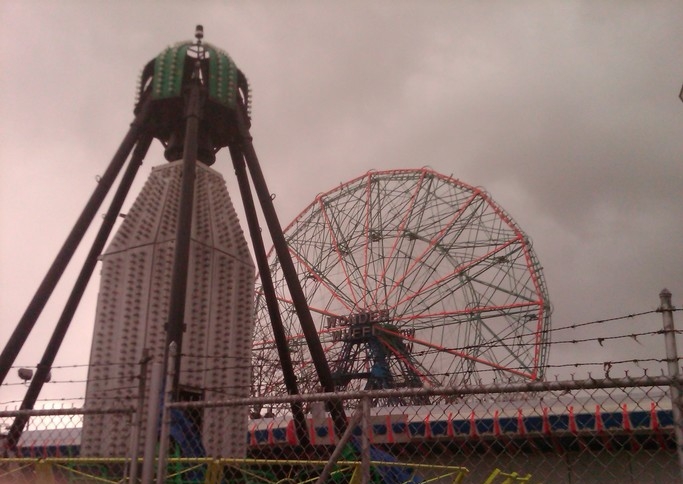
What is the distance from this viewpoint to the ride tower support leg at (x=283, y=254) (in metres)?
14.5

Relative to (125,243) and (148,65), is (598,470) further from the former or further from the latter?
(148,65)

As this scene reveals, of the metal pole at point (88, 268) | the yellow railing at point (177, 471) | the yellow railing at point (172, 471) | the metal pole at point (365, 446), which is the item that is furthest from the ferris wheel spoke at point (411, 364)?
the metal pole at point (365, 446)

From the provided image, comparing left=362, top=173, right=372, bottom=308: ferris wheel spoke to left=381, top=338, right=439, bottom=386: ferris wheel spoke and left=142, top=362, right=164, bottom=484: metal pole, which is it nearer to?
left=381, top=338, right=439, bottom=386: ferris wheel spoke

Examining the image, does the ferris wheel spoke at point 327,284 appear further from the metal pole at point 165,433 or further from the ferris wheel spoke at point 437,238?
the metal pole at point 165,433

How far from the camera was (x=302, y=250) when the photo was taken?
33094mm

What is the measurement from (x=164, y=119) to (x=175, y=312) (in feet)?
18.1

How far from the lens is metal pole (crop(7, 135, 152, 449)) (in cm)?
1516

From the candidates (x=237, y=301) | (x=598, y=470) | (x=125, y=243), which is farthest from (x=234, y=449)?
(x=598, y=470)

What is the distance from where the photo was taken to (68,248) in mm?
14227

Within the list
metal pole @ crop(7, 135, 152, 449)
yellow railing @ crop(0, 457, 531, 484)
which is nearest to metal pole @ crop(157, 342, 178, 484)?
yellow railing @ crop(0, 457, 531, 484)

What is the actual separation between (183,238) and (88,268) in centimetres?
461

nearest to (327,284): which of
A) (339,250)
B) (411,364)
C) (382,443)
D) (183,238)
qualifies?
(339,250)

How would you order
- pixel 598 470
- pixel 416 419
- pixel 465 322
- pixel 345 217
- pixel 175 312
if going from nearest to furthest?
1. pixel 175 312
2. pixel 598 470
3. pixel 416 419
4. pixel 465 322
5. pixel 345 217

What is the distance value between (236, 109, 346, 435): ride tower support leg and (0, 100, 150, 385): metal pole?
230cm
